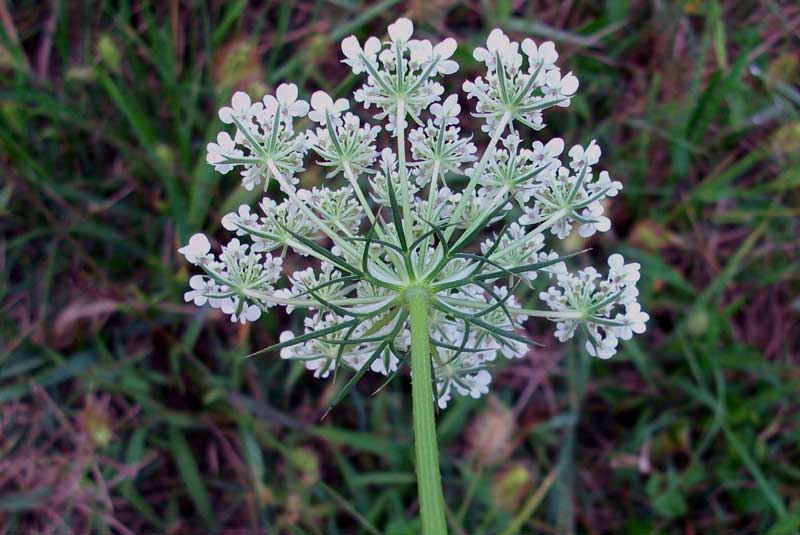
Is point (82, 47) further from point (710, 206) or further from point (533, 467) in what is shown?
point (710, 206)

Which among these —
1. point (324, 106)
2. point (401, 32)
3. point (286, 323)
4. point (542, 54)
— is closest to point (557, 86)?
point (542, 54)

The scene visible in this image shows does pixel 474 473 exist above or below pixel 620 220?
below

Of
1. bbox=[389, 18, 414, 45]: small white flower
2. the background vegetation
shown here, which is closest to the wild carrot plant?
bbox=[389, 18, 414, 45]: small white flower

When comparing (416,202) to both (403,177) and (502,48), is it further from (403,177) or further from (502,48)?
(502,48)

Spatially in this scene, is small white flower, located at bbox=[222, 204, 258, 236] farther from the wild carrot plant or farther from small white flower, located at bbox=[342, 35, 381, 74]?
small white flower, located at bbox=[342, 35, 381, 74]

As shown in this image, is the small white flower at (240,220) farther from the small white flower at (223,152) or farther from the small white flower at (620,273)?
the small white flower at (620,273)

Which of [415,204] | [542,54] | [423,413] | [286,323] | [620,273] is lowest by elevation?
[423,413]

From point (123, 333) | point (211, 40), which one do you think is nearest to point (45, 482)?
point (123, 333)

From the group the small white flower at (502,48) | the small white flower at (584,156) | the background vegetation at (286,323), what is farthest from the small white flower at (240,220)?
the background vegetation at (286,323)
